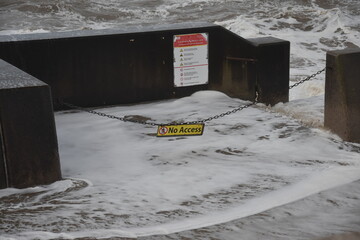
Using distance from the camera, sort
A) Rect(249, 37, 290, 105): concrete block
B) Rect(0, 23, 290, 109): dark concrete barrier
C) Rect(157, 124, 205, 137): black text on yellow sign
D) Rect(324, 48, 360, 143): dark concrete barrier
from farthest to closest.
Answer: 1. Rect(249, 37, 290, 105): concrete block
2. Rect(0, 23, 290, 109): dark concrete barrier
3. Rect(157, 124, 205, 137): black text on yellow sign
4. Rect(324, 48, 360, 143): dark concrete barrier

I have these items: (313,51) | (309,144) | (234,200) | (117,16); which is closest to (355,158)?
(309,144)

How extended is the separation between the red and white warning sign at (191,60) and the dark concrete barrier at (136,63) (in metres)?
0.07

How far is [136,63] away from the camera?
32.1 feet

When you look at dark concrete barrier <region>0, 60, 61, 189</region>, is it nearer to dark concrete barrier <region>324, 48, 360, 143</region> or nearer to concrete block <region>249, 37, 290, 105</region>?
dark concrete barrier <region>324, 48, 360, 143</region>

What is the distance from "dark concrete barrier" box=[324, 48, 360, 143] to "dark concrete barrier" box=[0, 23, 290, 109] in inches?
84.9

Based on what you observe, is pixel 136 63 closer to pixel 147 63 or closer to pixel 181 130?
pixel 147 63

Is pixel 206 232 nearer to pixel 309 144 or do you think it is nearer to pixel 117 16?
pixel 309 144

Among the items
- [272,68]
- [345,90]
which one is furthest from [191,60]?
[345,90]

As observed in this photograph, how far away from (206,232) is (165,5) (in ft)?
85.0

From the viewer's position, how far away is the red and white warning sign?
389 inches

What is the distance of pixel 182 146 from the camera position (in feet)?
25.7

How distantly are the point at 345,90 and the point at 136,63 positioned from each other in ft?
11.2

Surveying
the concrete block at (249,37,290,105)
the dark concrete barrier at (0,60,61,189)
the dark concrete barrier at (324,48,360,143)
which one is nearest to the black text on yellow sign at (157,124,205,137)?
the dark concrete barrier at (324,48,360,143)

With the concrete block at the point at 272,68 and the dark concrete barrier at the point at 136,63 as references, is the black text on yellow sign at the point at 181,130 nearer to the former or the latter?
the dark concrete barrier at the point at 136,63
